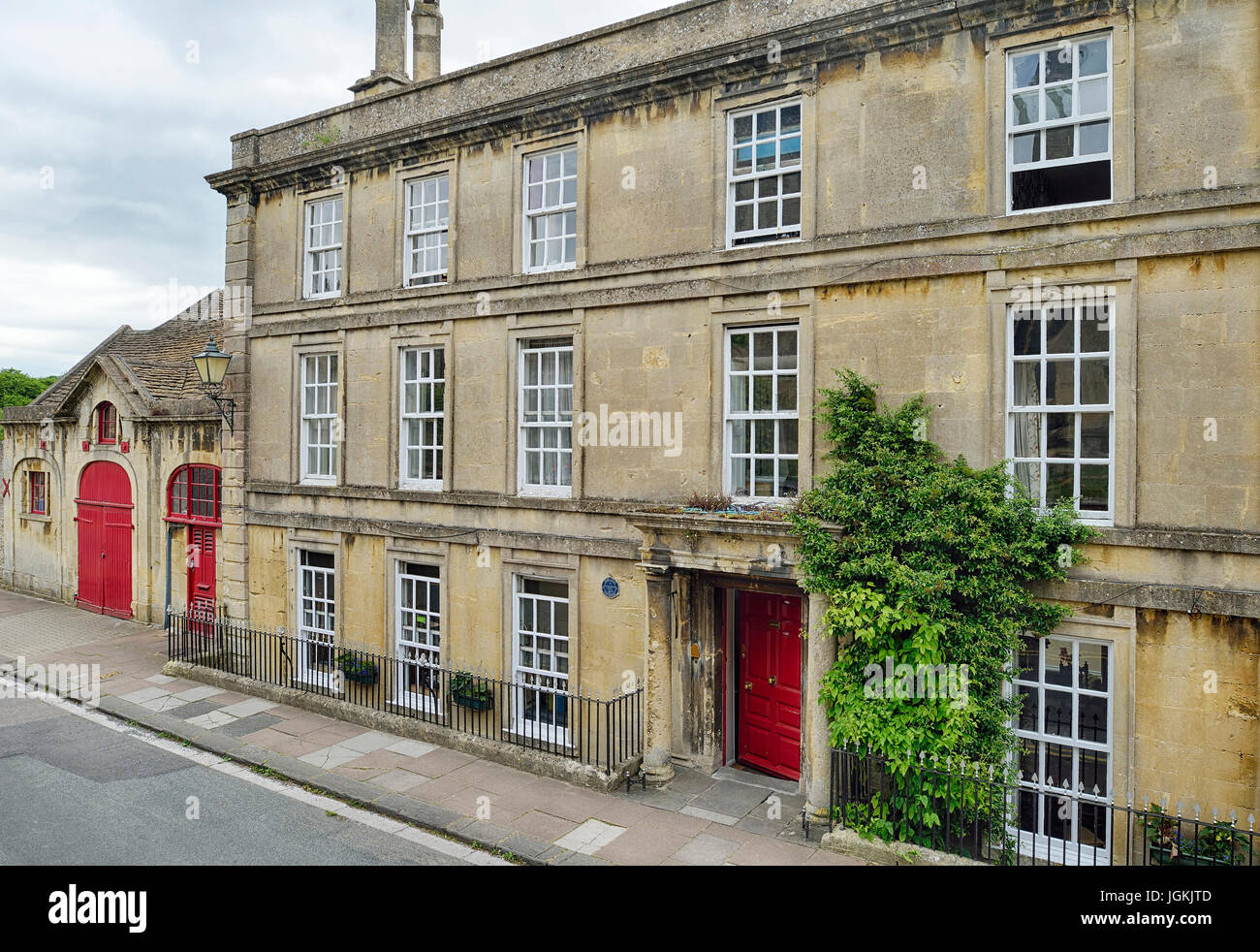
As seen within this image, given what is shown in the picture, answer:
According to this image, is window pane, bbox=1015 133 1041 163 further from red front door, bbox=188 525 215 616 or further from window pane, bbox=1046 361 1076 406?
red front door, bbox=188 525 215 616

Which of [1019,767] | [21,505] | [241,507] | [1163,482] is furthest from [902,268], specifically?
[21,505]

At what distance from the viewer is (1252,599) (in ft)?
24.6

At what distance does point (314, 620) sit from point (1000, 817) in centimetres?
1138

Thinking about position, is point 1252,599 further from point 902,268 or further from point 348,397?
Answer: point 348,397

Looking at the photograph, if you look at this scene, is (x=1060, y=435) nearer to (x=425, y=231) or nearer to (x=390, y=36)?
(x=425, y=231)

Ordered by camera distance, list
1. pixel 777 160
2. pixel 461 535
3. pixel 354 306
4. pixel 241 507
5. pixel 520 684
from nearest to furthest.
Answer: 1. pixel 777 160
2. pixel 520 684
3. pixel 461 535
4. pixel 354 306
5. pixel 241 507

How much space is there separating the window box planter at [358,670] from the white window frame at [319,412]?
10.1ft

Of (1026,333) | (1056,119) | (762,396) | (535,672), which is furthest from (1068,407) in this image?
(535,672)

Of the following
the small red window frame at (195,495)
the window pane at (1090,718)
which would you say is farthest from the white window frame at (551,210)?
the small red window frame at (195,495)

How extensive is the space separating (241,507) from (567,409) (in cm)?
749

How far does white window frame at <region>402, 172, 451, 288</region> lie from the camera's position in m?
13.1

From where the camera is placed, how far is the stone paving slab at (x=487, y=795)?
8.44m

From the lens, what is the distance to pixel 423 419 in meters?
13.3
